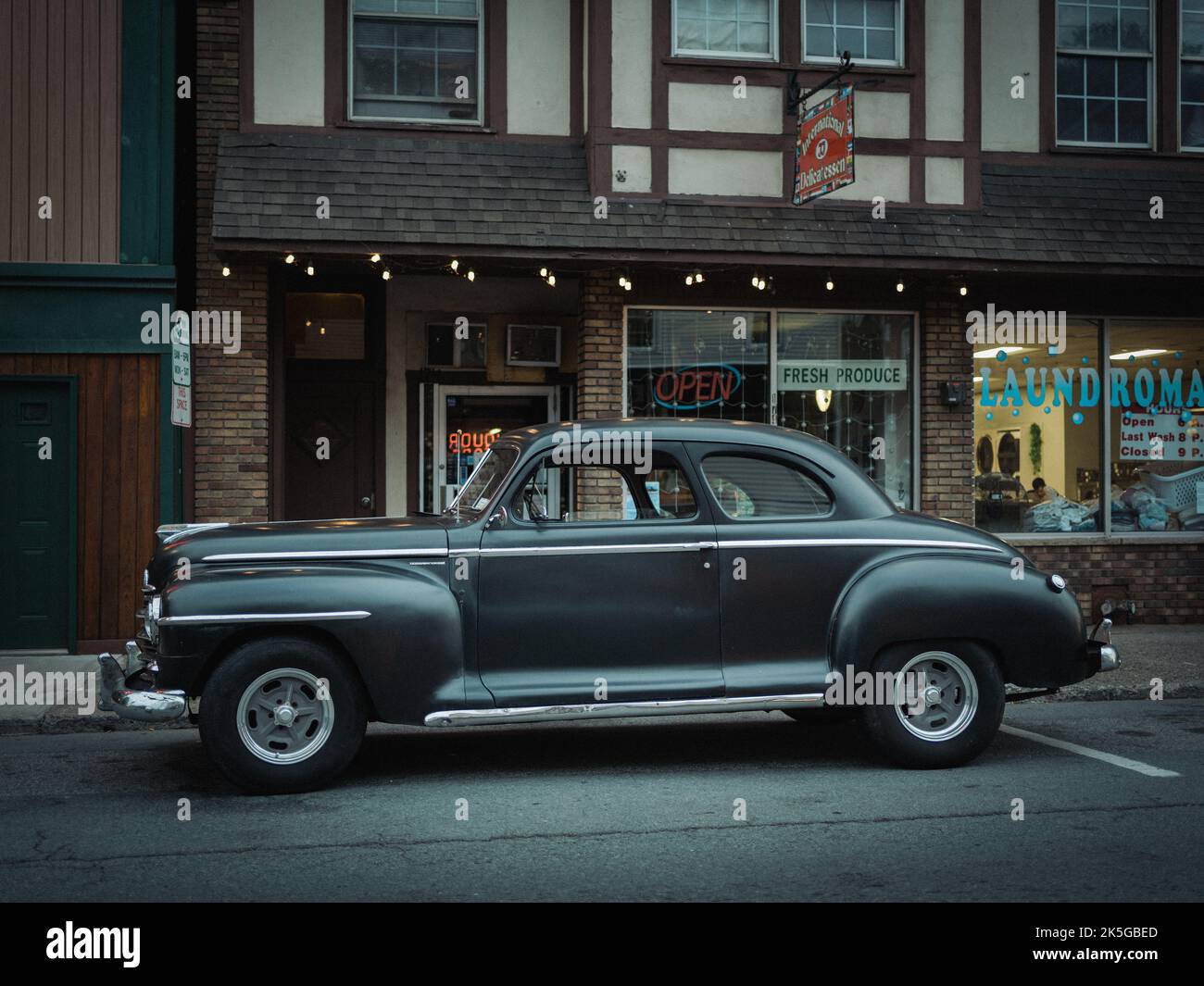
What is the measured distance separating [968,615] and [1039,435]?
22.2 feet

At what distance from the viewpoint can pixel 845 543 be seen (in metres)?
6.76

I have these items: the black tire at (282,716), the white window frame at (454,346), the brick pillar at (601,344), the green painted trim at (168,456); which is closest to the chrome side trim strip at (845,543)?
the black tire at (282,716)

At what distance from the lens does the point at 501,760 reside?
7168mm

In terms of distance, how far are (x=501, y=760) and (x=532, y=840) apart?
1724mm

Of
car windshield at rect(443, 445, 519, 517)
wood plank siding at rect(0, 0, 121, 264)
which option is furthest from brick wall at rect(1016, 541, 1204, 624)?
wood plank siding at rect(0, 0, 121, 264)

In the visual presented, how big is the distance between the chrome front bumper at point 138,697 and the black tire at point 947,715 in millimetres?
3501

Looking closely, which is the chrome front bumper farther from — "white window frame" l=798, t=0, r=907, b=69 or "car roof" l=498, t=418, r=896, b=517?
"white window frame" l=798, t=0, r=907, b=69

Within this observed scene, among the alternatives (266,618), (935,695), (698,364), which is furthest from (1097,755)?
(698,364)

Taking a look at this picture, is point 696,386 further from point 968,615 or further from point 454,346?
point 968,615

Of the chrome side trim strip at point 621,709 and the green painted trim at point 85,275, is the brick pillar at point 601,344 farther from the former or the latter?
the chrome side trim strip at point 621,709

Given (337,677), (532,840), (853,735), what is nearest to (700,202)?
(853,735)

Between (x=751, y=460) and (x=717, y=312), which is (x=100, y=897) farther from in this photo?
(x=717, y=312)

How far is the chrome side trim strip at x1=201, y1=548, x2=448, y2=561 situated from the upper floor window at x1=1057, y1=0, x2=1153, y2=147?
9032 mm

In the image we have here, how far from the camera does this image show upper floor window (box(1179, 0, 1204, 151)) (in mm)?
12828
